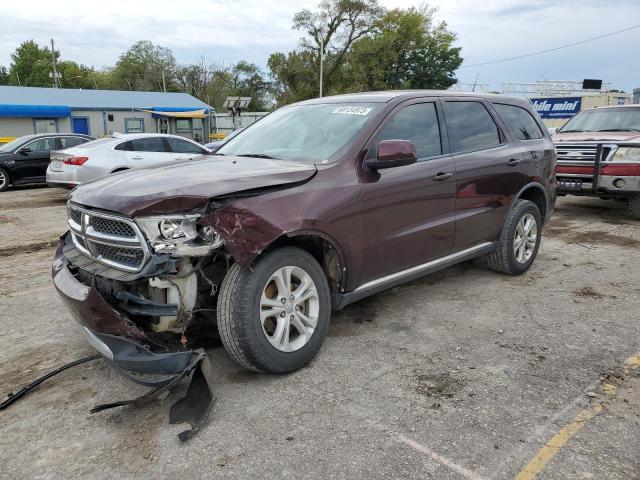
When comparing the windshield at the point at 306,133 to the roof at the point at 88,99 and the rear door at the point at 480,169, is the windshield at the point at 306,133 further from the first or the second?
the roof at the point at 88,99

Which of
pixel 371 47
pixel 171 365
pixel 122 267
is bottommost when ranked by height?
pixel 171 365

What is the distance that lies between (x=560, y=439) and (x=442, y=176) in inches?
87.1

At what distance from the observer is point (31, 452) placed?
102 inches

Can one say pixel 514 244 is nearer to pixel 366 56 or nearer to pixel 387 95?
pixel 387 95

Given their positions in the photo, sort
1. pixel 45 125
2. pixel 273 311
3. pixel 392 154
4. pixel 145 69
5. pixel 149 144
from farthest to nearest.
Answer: pixel 145 69 → pixel 45 125 → pixel 149 144 → pixel 392 154 → pixel 273 311

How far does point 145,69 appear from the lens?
69.7 metres

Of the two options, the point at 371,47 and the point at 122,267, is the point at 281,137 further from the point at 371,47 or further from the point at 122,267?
the point at 371,47

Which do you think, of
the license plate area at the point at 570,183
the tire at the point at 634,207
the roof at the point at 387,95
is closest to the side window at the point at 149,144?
the roof at the point at 387,95

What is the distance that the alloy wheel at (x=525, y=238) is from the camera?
528 cm

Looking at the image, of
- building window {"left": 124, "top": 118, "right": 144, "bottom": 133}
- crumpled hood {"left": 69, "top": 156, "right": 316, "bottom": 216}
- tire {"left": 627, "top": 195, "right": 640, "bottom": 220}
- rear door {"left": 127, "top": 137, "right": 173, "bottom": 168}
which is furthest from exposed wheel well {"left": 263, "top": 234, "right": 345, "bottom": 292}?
building window {"left": 124, "top": 118, "right": 144, "bottom": 133}

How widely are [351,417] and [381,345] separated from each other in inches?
38.7

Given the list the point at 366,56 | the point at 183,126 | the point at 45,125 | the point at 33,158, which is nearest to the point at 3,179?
the point at 33,158

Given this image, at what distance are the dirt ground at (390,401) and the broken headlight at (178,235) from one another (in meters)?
0.93

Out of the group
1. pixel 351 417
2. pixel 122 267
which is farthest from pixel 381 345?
pixel 122 267
